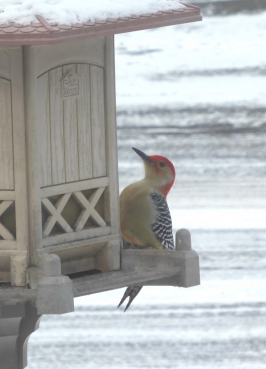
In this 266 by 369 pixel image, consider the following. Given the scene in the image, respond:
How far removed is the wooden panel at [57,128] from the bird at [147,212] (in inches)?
13.5

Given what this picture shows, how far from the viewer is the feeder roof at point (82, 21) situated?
2.01m

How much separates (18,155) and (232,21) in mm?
4759

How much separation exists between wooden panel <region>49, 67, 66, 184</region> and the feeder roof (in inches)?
7.9

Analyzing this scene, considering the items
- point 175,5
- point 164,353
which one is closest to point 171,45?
point 164,353

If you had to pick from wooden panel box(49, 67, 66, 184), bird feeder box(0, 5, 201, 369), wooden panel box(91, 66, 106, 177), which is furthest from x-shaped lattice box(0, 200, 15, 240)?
wooden panel box(91, 66, 106, 177)

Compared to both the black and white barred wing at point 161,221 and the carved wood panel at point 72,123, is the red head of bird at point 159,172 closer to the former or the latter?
the black and white barred wing at point 161,221

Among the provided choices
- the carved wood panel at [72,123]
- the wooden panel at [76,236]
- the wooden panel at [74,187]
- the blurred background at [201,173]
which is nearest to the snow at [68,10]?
→ the carved wood panel at [72,123]

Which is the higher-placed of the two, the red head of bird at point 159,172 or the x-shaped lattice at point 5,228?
the red head of bird at point 159,172

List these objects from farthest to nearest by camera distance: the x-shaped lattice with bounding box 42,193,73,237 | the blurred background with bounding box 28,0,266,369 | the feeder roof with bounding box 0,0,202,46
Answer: the blurred background with bounding box 28,0,266,369, the x-shaped lattice with bounding box 42,193,73,237, the feeder roof with bounding box 0,0,202,46

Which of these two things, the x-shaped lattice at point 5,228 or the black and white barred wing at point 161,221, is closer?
the x-shaped lattice at point 5,228

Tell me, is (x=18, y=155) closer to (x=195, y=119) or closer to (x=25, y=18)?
(x=25, y=18)

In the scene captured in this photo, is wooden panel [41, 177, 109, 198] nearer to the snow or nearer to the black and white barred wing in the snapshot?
the black and white barred wing

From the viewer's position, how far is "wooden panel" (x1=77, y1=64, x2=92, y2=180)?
236 cm

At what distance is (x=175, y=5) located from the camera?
234cm
